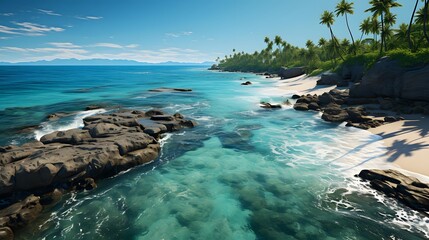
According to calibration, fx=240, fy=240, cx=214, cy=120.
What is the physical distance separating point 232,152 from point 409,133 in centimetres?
1636

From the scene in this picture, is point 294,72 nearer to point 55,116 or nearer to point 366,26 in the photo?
point 366,26

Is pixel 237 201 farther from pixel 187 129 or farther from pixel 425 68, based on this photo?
pixel 425 68

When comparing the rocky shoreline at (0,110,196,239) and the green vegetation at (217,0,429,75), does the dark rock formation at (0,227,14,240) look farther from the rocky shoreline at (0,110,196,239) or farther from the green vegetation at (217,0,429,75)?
the green vegetation at (217,0,429,75)

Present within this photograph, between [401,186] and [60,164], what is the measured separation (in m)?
20.1

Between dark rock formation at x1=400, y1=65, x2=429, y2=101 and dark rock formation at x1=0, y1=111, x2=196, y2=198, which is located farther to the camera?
dark rock formation at x1=400, y1=65, x2=429, y2=101

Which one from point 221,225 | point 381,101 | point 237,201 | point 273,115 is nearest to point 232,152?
point 237,201

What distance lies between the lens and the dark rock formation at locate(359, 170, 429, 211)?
12570 mm

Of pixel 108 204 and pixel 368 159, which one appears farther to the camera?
pixel 368 159

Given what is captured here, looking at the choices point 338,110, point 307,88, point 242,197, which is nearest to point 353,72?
point 307,88

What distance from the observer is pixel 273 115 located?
3531cm

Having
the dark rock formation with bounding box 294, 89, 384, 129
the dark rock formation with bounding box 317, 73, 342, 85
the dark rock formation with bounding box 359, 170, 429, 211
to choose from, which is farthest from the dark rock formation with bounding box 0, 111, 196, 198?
the dark rock formation with bounding box 317, 73, 342, 85

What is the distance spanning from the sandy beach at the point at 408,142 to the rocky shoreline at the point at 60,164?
18.6 meters

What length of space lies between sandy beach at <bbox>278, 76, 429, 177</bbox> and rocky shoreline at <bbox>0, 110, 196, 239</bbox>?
1864cm

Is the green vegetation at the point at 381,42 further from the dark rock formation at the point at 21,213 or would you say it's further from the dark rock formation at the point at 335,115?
the dark rock formation at the point at 21,213
